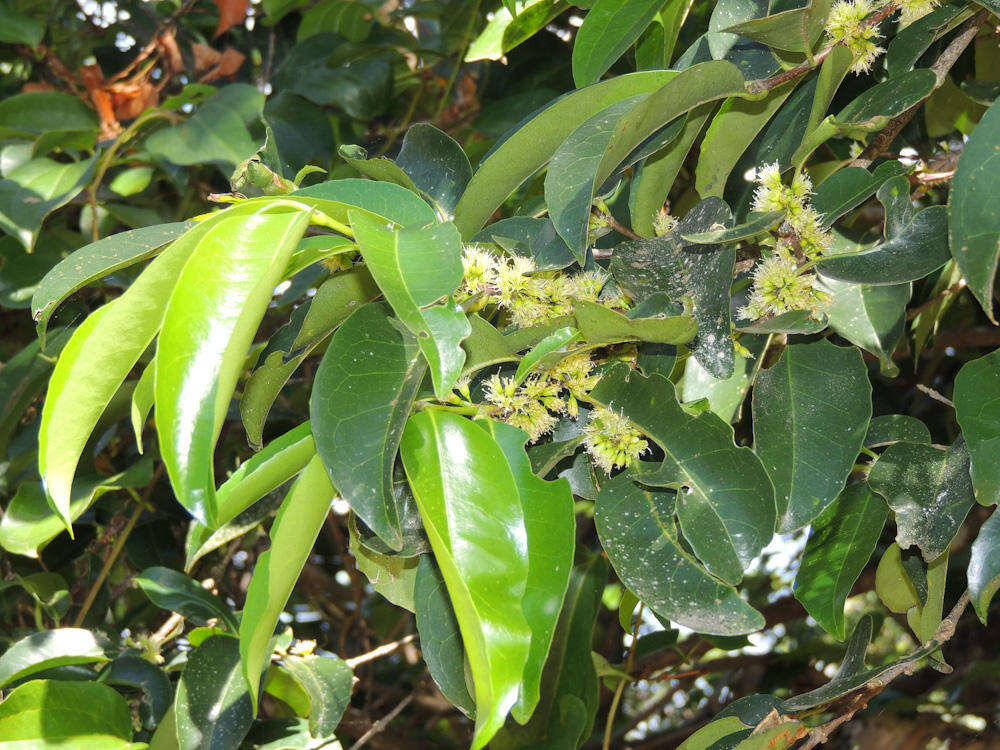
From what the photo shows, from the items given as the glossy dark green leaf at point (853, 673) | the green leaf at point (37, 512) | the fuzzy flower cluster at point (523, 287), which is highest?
the fuzzy flower cluster at point (523, 287)

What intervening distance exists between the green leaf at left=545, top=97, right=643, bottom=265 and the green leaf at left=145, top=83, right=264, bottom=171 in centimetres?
71

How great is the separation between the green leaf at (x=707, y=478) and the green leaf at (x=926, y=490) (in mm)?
176

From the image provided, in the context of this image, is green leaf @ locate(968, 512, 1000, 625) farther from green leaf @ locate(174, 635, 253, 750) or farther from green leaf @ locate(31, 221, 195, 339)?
green leaf @ locate(174, 635, 253, 750)

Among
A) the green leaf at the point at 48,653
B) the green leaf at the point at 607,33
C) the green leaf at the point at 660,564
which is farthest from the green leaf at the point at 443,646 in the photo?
the green leaf at the point at 48,653

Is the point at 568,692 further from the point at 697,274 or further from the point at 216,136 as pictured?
the point at 216,136

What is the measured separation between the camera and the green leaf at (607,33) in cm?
78

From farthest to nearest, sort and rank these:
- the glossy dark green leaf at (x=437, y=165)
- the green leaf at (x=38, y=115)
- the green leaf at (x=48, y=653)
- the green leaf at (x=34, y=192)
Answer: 1. the green leaf at (x=38, y=115)
2. the green leaf at (x=34, y=192)
3. the green leaf at (x=48, y=653)
4. the glossy dark green leaf at (x=437, y=165)

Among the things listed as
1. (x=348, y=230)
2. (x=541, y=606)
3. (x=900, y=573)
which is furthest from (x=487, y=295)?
(x=900, y=573)

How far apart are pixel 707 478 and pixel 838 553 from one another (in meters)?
0.20

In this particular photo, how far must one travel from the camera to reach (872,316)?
0.77m

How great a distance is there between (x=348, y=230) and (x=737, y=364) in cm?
36

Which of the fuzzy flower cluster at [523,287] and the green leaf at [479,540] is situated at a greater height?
the fuzzy flower cluster at [523,287]

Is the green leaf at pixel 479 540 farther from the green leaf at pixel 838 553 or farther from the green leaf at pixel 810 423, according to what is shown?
the green leaf at pixel 838 553

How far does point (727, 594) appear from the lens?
24.0 inches
